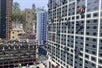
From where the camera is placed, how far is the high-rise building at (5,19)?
142 meters

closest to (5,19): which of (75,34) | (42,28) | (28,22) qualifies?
(42,28)

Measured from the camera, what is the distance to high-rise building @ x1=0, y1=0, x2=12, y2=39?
14225 cm

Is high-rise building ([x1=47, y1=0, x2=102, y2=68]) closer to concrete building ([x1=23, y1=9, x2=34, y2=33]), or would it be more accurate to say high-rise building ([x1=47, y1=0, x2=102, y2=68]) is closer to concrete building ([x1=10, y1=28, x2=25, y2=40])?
concrete building ([x1=10, y1=28, x2=25, y2=40])

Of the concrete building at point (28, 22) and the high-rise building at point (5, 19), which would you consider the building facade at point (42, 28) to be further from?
the concrete building at point (28, 22)

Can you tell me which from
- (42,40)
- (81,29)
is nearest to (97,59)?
(81,29)

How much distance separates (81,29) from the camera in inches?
2648

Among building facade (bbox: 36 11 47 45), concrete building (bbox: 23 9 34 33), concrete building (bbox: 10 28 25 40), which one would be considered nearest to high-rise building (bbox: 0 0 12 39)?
concrete building (bbox: 10 28 25 40)

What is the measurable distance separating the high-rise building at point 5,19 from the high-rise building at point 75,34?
4952 centimetres

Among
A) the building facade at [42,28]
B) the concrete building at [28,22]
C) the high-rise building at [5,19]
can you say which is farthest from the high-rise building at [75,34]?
the concrete building at [28,22]

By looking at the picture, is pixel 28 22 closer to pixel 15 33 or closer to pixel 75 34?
pixel 15 33

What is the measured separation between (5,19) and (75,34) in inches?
3242

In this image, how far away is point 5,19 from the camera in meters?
144

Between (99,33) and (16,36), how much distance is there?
322 ft

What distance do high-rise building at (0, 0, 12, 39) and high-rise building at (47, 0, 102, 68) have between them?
1950 inches
